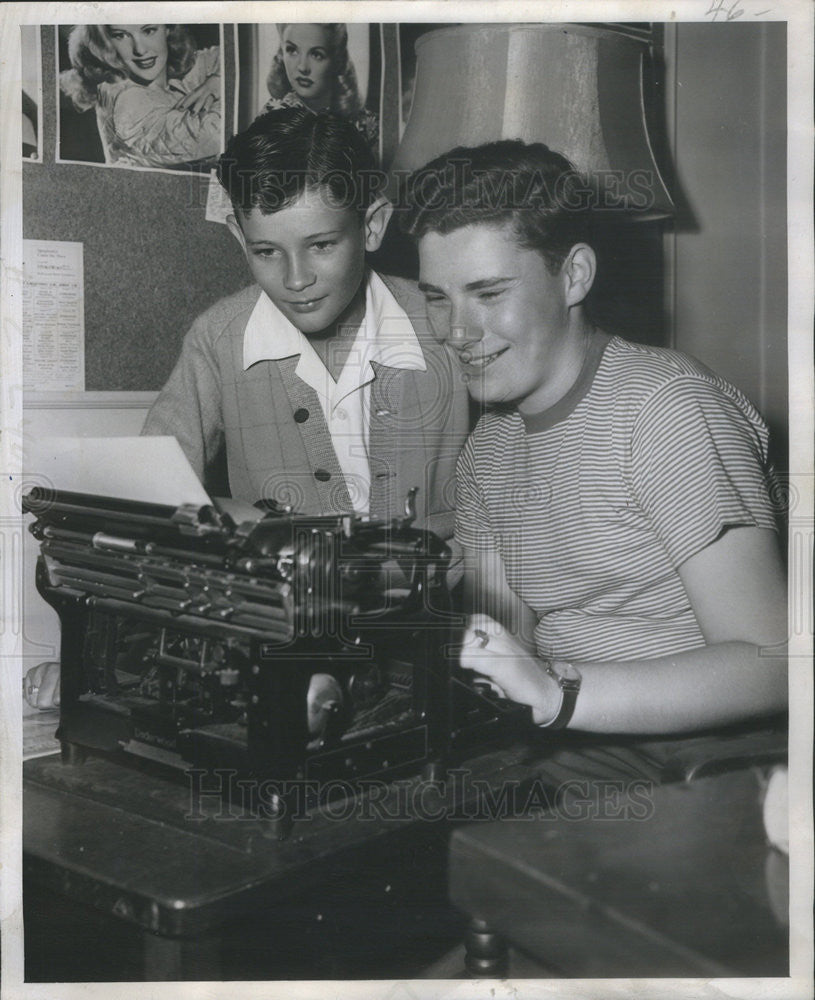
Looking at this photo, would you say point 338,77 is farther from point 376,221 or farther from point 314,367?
point 314,367

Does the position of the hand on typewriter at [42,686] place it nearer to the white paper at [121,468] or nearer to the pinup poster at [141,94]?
the white paper at [121,468]

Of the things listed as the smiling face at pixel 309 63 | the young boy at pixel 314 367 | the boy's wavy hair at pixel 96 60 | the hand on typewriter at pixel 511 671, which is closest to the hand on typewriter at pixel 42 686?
the young boy at pixel 314 367

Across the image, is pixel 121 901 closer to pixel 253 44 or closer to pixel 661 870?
pixel 661 870

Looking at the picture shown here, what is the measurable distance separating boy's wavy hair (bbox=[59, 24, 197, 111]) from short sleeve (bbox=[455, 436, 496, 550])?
820mm

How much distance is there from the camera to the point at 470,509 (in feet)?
5.38

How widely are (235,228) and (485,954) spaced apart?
4.18 feet

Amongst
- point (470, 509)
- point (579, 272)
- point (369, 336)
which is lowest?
point (470, 509)

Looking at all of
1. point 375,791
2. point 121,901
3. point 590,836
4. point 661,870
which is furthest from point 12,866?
point 661,870

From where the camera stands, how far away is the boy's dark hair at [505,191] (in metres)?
1.60

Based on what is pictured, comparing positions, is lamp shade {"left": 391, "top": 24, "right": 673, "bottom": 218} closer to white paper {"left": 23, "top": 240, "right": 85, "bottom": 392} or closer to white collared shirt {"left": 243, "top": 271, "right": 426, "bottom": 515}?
white collared shirt {"left": 243, "top": 271, "right": 426, "bottom": 515}

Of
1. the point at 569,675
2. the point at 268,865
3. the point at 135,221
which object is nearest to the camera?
the point at 268,865

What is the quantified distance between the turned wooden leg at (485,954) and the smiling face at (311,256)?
3.37 feet

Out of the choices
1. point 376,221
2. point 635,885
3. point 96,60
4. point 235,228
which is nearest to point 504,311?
point 376,221

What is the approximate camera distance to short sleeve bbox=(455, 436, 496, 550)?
1.63m
